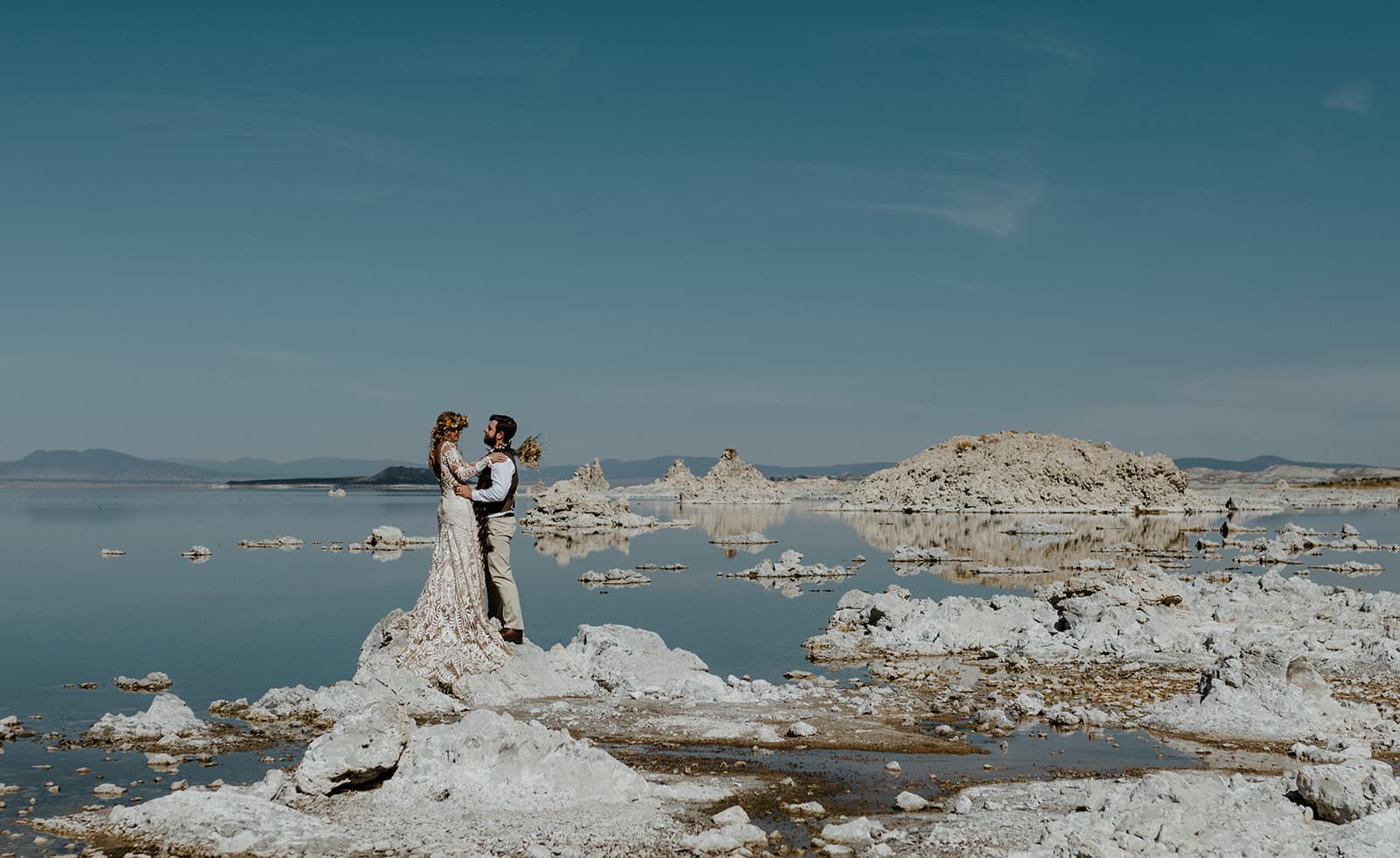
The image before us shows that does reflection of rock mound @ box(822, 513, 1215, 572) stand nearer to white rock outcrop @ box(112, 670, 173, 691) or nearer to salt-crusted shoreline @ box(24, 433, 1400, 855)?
salt-crusted shoreline @ box(24, 433, 1400, 855)

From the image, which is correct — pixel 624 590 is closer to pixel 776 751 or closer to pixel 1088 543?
pixel 776 751

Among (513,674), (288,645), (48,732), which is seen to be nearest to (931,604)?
(513,674)

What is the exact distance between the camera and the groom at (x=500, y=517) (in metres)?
11.4

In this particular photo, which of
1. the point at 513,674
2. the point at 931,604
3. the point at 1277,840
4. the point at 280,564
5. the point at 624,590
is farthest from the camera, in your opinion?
the point at 280,564

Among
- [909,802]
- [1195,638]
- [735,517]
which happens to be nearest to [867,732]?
[909,802]

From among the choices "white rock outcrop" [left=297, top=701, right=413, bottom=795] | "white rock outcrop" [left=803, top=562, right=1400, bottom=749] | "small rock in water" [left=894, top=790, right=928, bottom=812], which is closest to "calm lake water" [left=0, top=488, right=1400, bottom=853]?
"white rock outcrop" [left=297, top=701, right=413, bottom=795]

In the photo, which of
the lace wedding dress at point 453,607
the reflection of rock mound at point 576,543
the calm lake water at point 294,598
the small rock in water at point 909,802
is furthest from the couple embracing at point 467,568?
the reflection of rock mound at point 576,543

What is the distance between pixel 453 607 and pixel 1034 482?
64.9 meters

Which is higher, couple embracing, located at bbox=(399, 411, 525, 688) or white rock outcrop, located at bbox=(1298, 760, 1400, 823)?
couple embracing, located at bbox=(399, 411, 525, 688)

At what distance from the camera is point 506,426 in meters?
11.6

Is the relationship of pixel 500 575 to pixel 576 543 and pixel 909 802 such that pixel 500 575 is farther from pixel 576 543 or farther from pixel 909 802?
pixel 576 543

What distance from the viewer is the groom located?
11391 mm

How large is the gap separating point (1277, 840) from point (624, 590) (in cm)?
1648

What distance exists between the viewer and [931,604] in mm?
15703
